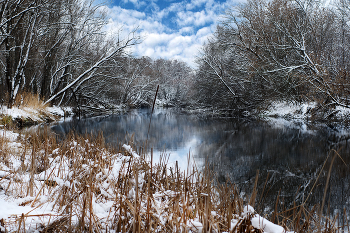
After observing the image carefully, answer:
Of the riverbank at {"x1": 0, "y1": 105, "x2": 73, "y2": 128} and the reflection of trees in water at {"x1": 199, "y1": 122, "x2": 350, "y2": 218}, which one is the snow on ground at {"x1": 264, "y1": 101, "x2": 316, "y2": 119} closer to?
the reflection of trees in water at {"x1": 199, "y1": 122, "x2": 350, "y2": 218}

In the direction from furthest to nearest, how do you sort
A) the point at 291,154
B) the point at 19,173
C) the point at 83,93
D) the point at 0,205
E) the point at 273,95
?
the point at 83,93 → the point at 273,95 → the point at 291,154 → the point at 19,173 → the point at 0,205

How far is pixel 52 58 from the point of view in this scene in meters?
12.7

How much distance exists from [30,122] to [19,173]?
25.2ft

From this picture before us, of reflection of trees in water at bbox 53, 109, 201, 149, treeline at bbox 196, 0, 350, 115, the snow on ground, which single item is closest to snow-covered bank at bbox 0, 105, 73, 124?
reflection of trees in water at bbox 53, 109, 201, 149

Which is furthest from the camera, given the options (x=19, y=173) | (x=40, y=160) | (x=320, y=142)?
(x=320, y=142)

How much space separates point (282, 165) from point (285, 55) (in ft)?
37.0

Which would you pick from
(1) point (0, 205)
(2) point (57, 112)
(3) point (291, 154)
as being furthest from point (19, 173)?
(2) point (57, 112)

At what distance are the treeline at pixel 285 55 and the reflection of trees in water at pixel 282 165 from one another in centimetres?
399

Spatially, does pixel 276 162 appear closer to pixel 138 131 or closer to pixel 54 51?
pixel 138 131

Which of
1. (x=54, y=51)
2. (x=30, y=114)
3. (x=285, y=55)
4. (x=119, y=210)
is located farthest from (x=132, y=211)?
(x=285, y=55)

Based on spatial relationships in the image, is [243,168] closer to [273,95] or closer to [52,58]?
[273,95]

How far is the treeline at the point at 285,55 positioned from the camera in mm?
10391

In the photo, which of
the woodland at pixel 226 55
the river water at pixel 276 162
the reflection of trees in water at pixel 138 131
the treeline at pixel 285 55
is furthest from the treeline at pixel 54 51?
the treeline at pixel 285 55

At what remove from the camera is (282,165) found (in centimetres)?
446
